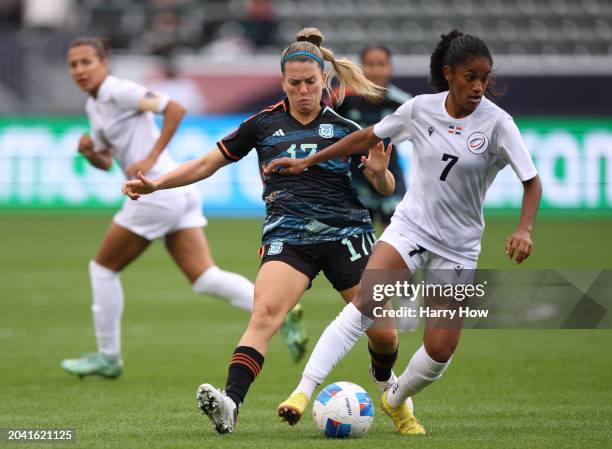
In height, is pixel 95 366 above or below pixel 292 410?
below

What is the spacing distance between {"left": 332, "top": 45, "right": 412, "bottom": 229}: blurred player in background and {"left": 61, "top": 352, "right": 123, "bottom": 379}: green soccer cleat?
2618mm

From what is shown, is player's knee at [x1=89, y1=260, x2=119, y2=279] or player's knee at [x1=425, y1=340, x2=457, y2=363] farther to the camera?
player's knee at [x1=89, y1=260, x2=119, y2=279]

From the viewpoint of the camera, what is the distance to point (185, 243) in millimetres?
9508

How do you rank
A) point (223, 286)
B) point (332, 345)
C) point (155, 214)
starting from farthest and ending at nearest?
point (223, 286)
point (155, 214)
point (332, 345)

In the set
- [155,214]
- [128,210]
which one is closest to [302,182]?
[155,214]

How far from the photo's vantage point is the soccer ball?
659cm

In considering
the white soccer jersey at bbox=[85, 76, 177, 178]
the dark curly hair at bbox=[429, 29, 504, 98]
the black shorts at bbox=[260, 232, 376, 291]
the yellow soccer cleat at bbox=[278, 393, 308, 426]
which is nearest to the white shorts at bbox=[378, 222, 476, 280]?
the black shorts at bbox=[260, 232, 376, 291]

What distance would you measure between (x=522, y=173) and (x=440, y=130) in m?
0.53

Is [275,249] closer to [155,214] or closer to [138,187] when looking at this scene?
[138,187]

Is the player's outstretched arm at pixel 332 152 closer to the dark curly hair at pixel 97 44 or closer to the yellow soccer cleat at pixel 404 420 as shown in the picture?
the yellow soccer cleat at pixel 404 420

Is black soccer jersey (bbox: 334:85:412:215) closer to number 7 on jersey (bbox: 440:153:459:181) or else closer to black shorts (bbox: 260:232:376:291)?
black shorts (bbox: 260:232:376:291)

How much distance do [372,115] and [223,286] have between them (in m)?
2.57

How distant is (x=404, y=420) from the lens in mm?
6906

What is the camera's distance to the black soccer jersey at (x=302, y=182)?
22.9 ft
